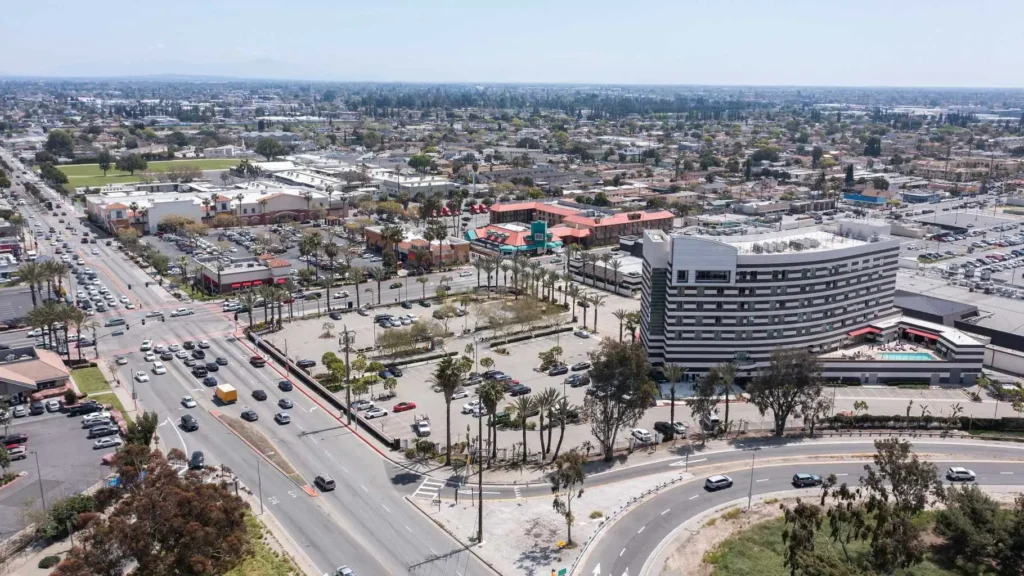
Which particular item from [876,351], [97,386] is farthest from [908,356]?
[97,386]

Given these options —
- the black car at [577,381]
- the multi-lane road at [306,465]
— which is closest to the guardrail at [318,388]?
the multi-lane road at [306,465]

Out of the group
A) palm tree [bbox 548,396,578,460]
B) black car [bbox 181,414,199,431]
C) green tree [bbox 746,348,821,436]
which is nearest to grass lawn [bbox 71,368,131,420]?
black car [bbox 181,414,199,431]

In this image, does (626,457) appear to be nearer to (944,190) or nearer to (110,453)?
(110,453)

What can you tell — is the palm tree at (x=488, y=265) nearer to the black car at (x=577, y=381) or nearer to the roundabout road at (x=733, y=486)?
the black car at (x=577, y=381)

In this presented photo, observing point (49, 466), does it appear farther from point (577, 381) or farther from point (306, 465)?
point (577, 381)

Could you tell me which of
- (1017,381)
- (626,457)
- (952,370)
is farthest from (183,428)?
(1017,381)

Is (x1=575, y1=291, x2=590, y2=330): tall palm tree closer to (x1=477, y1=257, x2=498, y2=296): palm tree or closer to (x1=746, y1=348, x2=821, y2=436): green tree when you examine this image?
(x1=477, y1=257, x2=498, y2=296): palm tree
